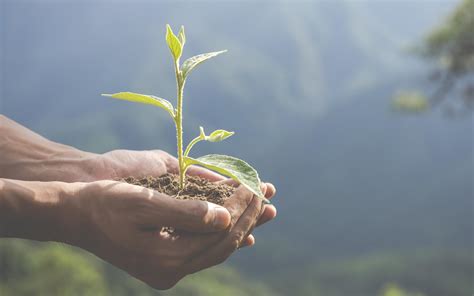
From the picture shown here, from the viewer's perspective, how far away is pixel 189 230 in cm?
237

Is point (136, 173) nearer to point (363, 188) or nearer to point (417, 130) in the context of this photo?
point (363, 188)

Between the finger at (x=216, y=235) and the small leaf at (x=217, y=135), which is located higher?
the small leaf at (x=217, y=135)

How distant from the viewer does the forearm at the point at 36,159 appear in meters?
3.14

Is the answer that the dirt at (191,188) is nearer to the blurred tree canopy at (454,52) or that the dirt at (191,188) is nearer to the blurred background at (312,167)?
the blurred tree canopy at (454,52)

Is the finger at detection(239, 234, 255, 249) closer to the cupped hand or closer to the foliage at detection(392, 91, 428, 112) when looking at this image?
the cupped hand

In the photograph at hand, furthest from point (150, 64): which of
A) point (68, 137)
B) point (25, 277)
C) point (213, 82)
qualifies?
point (25, 277)

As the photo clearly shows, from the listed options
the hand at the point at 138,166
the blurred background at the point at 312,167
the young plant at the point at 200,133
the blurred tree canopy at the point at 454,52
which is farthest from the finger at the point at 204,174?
the blurred background at the point at 312,167

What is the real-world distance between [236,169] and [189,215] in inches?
14.2

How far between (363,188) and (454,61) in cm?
13176

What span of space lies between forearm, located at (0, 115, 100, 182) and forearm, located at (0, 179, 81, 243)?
30.2 inches

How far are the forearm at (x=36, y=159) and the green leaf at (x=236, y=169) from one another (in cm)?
94

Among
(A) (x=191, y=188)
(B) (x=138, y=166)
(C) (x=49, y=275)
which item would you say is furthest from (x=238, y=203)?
(C) (x=49, y=275)

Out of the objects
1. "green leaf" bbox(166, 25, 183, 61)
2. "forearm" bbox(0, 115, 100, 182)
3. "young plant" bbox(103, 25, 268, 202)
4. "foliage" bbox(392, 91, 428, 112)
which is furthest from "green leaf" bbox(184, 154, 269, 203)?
"foliage" bbox(392, 91, 428, 112)

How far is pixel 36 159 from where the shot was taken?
321cm
